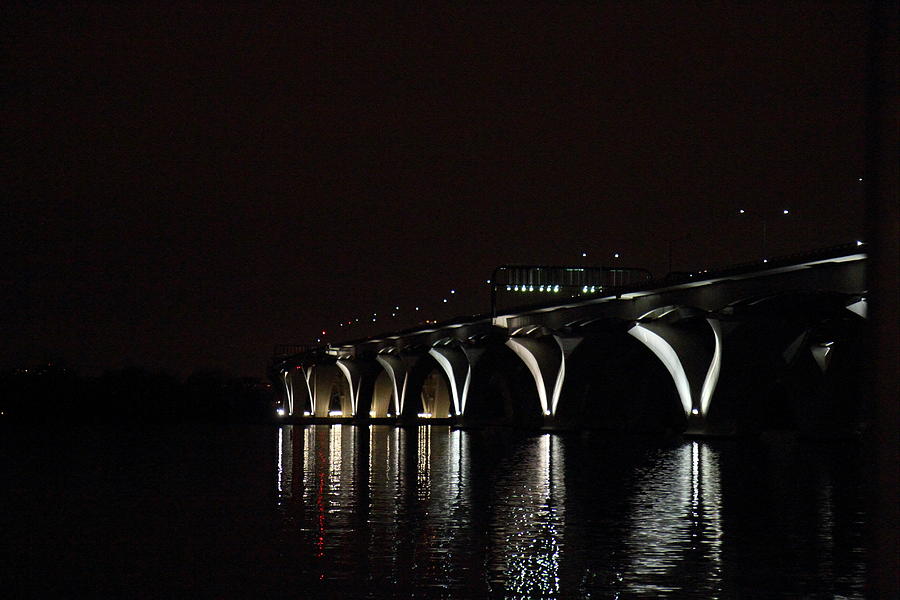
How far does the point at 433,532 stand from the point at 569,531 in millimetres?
2006

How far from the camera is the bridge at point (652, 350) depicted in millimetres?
53531

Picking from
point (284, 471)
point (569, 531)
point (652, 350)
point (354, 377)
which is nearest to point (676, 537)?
point (569, 531)

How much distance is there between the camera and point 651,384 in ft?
309

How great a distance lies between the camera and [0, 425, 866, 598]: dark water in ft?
40.9

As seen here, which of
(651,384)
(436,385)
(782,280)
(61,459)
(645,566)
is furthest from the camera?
(436,385)

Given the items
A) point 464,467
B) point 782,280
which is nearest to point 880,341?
point 464,467

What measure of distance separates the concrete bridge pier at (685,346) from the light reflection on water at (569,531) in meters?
28.1

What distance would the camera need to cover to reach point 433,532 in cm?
1719

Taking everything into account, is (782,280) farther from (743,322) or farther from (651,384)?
(651,384)

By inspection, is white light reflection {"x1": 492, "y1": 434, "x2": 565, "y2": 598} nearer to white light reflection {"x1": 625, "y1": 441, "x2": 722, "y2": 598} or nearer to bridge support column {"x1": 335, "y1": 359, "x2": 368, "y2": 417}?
white light reflection {"x1": 625, "y1": 441, "x2": 722, "y2": 598}

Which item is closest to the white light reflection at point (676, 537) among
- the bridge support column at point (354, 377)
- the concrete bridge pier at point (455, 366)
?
the concrete bridge pier at point (455, 366)

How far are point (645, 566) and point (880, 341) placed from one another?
9405 mm

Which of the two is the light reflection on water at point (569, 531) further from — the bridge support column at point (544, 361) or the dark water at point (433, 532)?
the bridge support column at point (544, 361)

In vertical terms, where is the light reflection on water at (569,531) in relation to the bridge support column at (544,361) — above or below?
below
